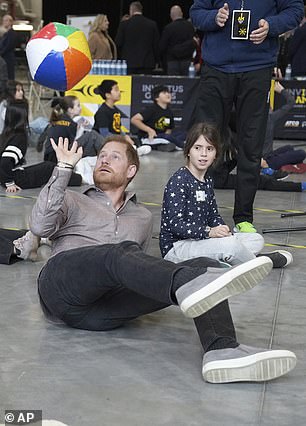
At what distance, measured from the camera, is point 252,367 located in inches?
121

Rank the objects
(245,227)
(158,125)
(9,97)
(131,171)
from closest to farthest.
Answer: (131,171) < (245,227) < (9,97) < (158,125)

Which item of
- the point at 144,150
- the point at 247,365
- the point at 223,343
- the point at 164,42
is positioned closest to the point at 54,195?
the point at 223,343

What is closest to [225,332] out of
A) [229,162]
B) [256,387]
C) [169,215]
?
[256,387]

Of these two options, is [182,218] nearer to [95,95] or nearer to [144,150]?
[144,150]

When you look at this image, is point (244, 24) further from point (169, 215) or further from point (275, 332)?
point (275, 332)


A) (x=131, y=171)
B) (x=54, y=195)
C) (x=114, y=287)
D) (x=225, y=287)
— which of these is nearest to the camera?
(x=225, y=287)

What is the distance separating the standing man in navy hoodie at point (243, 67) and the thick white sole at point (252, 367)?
8.69ft

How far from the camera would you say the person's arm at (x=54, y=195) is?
3598 mm

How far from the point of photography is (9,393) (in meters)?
3.00

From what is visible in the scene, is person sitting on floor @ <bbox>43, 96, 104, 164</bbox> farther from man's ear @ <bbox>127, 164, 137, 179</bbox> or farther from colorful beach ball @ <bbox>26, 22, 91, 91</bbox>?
man's ear @ <bbox>127, 164, 137, 179</bbox>

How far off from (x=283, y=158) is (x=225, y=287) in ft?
21.3

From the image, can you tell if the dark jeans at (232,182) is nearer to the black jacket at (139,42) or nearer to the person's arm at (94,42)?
the black jacket at (139,42)

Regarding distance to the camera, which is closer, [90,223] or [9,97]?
A: [90,223]

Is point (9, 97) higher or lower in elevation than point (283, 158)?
higher
